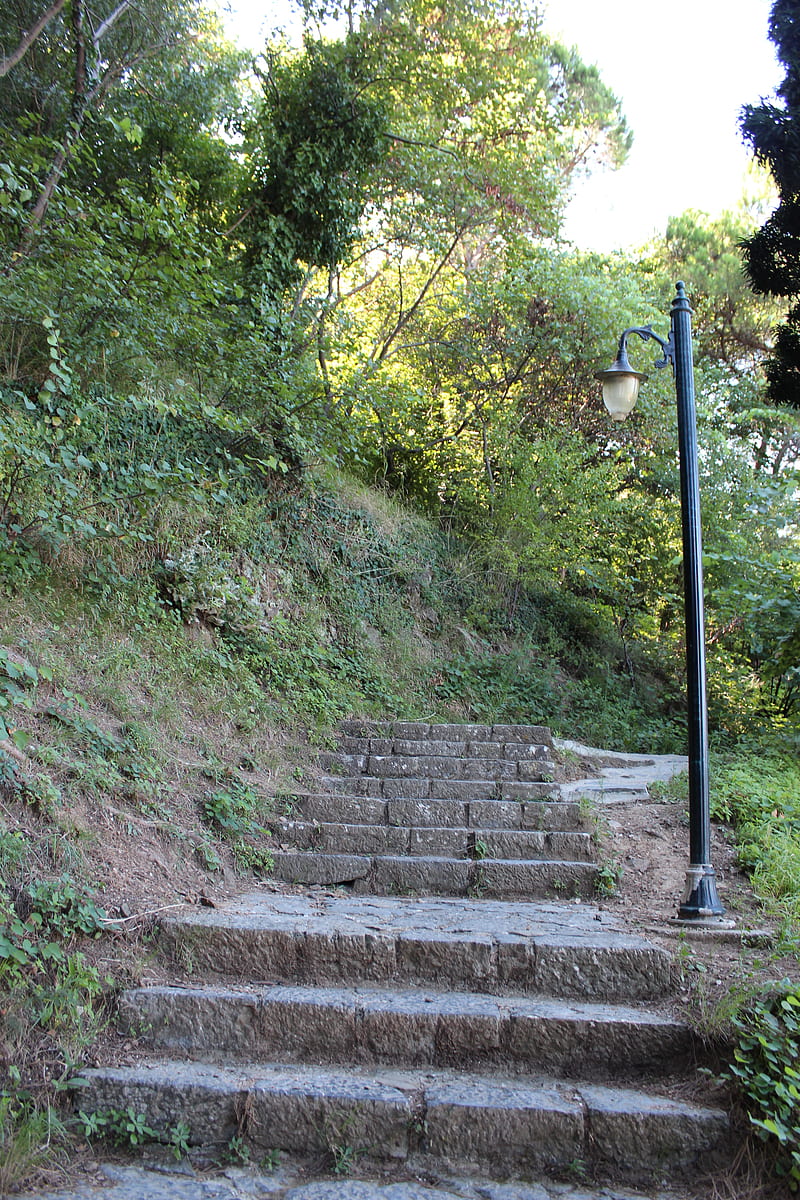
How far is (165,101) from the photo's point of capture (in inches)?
376

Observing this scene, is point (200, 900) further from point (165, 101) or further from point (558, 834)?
point (165, 101)

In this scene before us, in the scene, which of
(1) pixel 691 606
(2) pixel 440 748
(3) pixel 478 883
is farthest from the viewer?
(2) pixel 440 748

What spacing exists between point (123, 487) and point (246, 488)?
2.40 m

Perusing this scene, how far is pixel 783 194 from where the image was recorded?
6.45 metres

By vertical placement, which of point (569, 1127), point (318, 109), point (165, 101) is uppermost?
point (165, 101)

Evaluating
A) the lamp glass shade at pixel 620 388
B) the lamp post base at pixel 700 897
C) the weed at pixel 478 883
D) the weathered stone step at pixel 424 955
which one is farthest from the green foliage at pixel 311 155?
the lamp post base at pixel 700 897

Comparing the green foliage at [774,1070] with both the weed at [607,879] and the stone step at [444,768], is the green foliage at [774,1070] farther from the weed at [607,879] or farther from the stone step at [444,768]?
the stone step at [444,768]

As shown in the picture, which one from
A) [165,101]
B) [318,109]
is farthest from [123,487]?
[165,101]

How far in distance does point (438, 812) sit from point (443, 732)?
167 cm

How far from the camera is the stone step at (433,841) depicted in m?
4.44

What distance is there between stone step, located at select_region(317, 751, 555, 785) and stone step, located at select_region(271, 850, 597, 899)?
1.42 metres

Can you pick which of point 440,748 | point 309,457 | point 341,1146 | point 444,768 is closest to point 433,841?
point 444,768

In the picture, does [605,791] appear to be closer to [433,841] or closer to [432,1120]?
[433,841]

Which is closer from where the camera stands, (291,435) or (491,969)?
(491,969)
